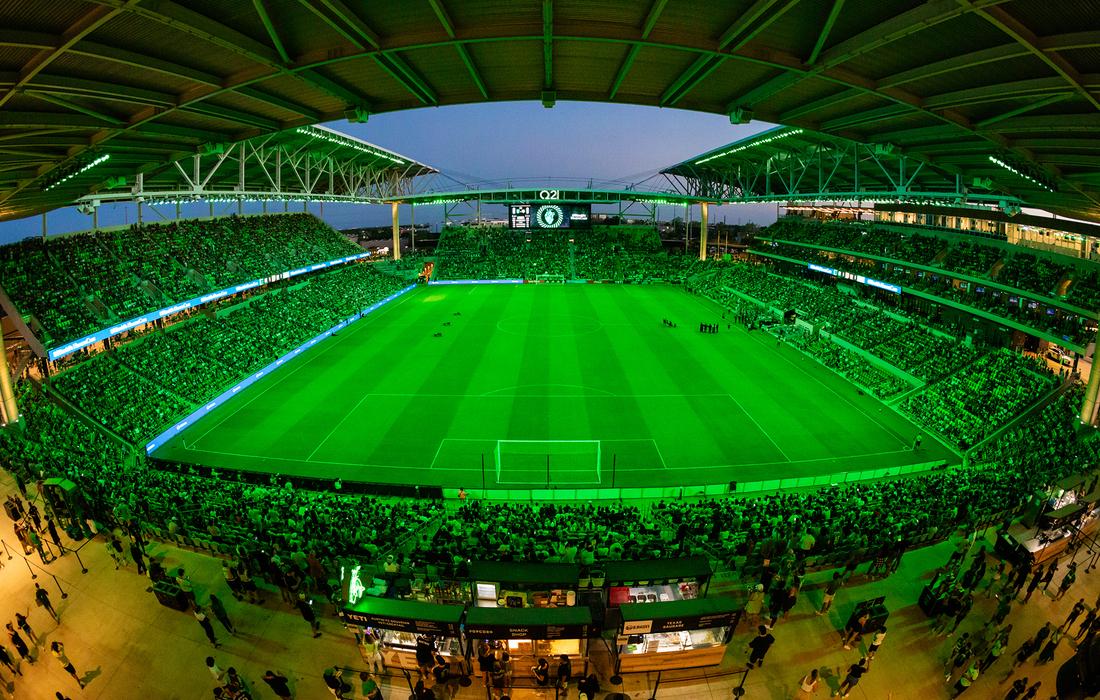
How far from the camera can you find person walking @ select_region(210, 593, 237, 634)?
1120cm

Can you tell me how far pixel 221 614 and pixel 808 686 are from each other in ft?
39.4

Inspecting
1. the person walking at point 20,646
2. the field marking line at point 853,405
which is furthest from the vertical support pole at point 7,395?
the field marking line at point 853,405

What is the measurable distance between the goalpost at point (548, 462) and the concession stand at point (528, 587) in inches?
392

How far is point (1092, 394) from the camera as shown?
2205 centimetres

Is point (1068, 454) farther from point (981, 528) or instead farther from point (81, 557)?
point (81, 557)

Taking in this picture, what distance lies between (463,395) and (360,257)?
44838mm

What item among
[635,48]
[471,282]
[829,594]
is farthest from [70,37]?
[471,282]

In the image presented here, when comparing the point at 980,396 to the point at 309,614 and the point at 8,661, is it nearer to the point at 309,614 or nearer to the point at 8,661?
the point at 309,614

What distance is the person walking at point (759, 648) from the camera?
10.1 meters

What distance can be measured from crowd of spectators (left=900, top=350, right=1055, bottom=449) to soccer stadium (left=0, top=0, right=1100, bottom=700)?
Answer: 210 millimetres

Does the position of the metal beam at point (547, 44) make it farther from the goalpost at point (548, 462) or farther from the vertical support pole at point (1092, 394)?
the vertical support pole at point (1092, 394)

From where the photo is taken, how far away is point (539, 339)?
42.3 m

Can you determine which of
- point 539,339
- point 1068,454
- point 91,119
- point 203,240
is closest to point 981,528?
point 1068,454

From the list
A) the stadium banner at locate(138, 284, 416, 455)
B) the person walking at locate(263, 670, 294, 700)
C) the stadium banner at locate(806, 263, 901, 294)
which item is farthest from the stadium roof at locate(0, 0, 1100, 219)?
the stadium banner at locate(806, 263, 901, 294)
